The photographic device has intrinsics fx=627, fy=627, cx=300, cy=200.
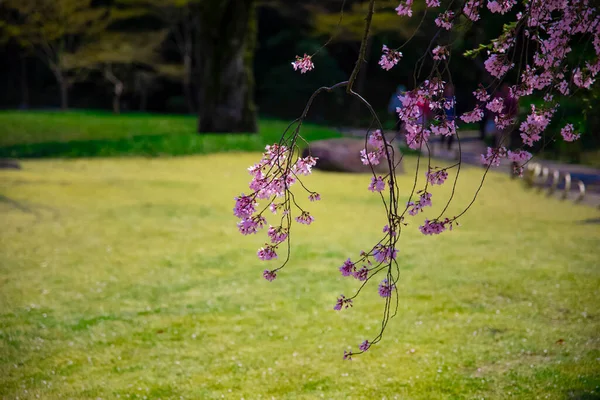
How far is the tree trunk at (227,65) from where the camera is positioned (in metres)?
19.4

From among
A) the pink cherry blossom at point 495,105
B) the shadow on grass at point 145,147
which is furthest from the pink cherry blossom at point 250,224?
the shadow on grass at point 145,147

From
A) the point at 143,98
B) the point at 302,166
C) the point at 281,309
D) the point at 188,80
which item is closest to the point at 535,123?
the point at 302,166

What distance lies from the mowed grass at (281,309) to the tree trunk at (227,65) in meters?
10.1

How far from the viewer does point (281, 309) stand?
5996mm

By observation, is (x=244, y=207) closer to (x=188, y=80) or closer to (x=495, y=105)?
(x=495, y=105)

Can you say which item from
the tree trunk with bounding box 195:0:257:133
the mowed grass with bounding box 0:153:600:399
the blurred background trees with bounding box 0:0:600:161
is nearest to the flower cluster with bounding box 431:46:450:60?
the mowed grass with bounding box 0:153:600:399

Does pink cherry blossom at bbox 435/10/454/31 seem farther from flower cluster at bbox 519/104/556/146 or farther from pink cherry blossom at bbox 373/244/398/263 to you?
pink cherry blossom at bbox 373/244/398/263

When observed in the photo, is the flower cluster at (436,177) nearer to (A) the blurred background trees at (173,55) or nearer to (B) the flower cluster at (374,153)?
(B) the flower cluster at (374,153)

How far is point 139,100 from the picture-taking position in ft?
144

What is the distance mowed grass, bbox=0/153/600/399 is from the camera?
4.61 meters

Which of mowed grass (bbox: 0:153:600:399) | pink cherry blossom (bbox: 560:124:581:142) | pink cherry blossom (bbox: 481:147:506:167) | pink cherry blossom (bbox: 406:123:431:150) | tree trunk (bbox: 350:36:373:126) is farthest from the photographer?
tree trunk (bbox: 350:36:373:126)

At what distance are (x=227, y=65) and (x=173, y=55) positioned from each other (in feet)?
78.9

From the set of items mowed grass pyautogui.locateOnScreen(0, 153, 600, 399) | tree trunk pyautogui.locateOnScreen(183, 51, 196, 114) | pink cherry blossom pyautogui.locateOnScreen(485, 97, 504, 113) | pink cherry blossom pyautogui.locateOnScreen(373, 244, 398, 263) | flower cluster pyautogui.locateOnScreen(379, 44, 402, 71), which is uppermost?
tree trunk pyautogui.locateOnScreen(183, 51, 196, 114)

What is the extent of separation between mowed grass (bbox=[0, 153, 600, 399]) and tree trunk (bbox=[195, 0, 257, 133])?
33.1 feet
